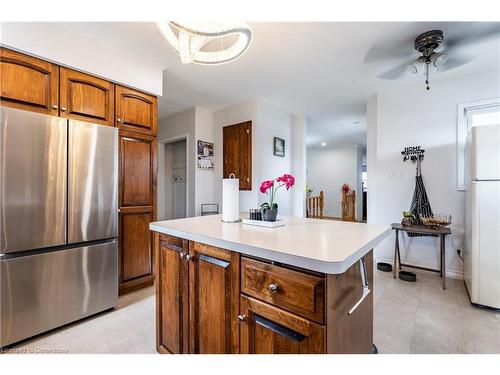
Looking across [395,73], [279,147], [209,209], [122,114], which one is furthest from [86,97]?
[395,73]

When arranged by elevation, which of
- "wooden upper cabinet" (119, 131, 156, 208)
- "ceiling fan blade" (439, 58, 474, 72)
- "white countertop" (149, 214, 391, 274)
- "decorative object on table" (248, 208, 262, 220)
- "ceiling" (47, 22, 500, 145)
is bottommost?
"white countertop" (149, 214, 391, 274)

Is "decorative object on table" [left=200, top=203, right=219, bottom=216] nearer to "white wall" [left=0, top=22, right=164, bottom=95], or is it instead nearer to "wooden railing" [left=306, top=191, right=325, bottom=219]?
"white wall" [left=0, top=22, right=164, bottom=95]

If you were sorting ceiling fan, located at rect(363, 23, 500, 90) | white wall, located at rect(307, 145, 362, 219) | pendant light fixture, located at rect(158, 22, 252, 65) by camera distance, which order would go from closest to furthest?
pendant light fixture, located at rect(158, 22, 252, 65)
ceiling fan, located at rect(363, 23, 500, 90)
white wall, located at rect(307, 145, 362, 219)

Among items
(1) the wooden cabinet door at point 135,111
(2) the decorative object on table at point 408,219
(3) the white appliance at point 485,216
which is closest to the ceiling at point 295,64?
(1) the wooden cabinet door at point 135,111

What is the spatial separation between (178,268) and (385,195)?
3.17 meters

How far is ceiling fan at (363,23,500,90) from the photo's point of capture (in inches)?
78.8

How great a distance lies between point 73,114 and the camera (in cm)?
200

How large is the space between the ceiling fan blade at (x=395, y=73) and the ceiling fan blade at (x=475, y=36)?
0.43m

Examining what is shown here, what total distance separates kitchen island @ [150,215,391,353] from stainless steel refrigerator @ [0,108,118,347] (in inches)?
35.5

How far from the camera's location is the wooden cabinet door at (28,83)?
1.66 metres

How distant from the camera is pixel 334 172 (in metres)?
8.55

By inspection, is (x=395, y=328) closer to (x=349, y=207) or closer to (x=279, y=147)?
(x=279, y=147)

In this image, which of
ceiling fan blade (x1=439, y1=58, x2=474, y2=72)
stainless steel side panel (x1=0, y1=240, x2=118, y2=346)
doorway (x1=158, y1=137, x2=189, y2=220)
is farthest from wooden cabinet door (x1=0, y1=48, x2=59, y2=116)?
ceiling fan blade (x1=439, y1=58, x2=474, y2=72)
